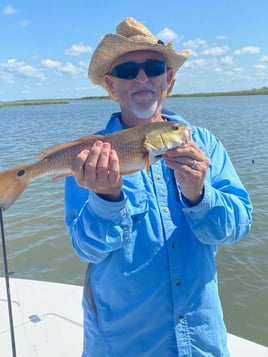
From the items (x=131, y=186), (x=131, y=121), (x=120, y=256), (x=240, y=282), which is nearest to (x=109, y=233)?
(x=120, y=256)

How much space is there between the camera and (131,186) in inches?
100

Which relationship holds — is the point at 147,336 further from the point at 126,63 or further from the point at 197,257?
the point at 126,63

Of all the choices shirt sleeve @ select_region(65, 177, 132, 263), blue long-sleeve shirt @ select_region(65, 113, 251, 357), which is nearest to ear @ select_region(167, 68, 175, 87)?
blue long-sleeve shirt @ select_region(65, 113, 251, 357)

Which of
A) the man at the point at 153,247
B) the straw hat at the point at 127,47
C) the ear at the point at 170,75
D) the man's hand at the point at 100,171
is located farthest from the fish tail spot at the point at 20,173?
the ear at the point at 170,75

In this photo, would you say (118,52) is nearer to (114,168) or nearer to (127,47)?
(127,47)

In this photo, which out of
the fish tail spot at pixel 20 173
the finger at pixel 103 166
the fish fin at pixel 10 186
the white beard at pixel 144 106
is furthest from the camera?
the white beard at pixel 144 106

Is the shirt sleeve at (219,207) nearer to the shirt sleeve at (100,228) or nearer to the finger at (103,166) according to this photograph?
the shirt sleeve at (100,228)

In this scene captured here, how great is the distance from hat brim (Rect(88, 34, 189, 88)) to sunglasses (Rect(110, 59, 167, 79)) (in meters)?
0.10

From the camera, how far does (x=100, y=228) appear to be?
2.26 meters

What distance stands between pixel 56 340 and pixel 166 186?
2.44m

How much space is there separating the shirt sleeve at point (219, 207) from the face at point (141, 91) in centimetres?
38

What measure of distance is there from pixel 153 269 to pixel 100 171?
663 mm

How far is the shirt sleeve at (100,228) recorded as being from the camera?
224cm

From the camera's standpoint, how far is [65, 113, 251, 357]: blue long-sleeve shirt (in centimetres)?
229
